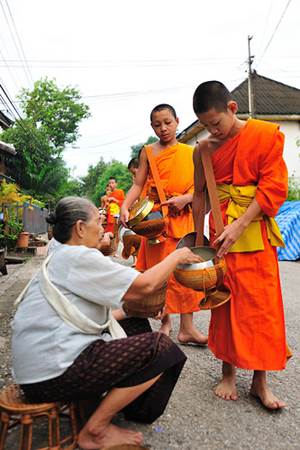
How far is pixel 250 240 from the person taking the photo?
8.96 feet

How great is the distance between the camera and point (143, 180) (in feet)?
13.5

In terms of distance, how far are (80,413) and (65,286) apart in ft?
2.18

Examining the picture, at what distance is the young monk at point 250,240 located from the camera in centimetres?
264

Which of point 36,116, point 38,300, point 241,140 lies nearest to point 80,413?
point 38,300

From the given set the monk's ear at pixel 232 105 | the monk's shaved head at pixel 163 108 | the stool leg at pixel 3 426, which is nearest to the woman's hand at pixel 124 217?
the monk's shaved head at pixel 163 108

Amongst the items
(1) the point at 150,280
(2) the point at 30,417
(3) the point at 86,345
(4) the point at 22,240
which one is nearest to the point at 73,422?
(2) the point at 30,417

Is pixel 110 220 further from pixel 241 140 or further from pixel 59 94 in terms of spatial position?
pixel 59 94

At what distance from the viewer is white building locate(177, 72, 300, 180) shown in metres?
22.2

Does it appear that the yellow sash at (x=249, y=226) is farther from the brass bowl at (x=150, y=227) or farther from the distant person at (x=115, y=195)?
the distant person at (x=115, y=195)

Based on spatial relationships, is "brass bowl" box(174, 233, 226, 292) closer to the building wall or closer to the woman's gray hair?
the woman's gray hair

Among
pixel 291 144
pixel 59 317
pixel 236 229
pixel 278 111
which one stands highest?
pixel 278 111

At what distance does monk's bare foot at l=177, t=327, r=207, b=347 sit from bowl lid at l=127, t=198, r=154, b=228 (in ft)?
3.45

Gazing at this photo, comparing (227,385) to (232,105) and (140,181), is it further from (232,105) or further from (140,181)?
(140,181)

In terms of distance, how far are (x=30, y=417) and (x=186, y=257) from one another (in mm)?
1050
